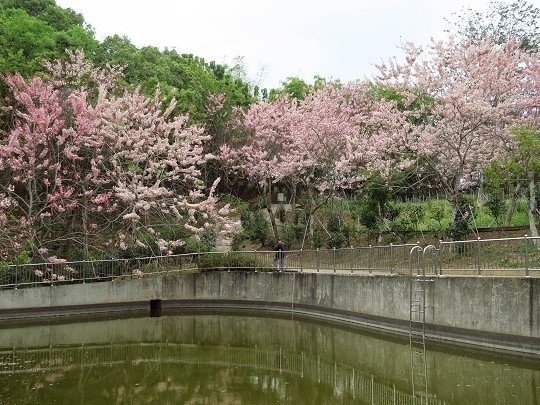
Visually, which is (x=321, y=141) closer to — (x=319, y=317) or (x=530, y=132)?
(x=319, y=317)

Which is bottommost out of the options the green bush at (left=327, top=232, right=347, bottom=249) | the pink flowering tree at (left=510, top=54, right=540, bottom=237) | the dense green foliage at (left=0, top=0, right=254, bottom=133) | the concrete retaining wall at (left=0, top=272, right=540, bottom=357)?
the concrete retaining wall at (left=0, top=272, right=540, bottom=357)

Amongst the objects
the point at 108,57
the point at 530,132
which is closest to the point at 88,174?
the point at 108,57

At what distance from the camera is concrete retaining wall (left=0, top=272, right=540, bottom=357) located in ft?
51.5

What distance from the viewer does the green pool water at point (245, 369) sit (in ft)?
41.5

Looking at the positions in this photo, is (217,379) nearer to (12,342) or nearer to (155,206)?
(12,342)

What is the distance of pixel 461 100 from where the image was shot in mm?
24766

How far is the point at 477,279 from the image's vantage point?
54.9 ft

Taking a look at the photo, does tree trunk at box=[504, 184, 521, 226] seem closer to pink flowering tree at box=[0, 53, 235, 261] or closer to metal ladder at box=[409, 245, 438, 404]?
metal ladder at box=[409, 245, 438, 404]

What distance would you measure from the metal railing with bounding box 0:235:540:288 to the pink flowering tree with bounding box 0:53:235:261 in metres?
0.83

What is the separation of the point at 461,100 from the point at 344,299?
8.91m

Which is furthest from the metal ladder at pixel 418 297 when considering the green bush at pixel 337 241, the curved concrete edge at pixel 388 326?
the green bush at pixel 337 241

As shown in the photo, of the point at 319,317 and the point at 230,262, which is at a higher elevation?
the point at 230,262

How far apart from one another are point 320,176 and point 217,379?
23076mm

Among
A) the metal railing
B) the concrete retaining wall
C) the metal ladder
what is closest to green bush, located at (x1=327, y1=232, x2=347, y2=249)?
the metal railing
